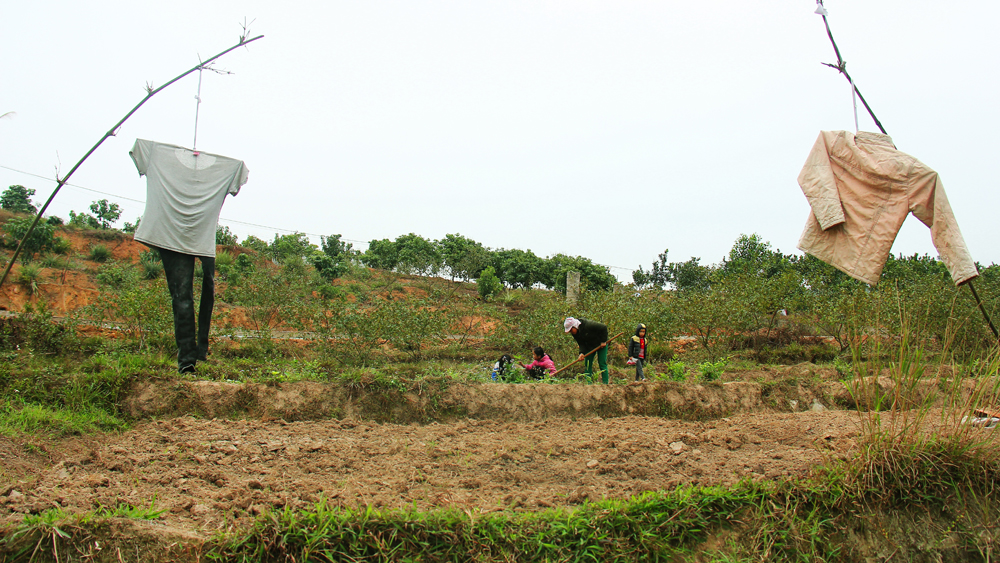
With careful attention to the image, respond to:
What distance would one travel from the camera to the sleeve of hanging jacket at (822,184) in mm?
3529

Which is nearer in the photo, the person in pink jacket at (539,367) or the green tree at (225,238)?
the person in pink jacket at (539,367)

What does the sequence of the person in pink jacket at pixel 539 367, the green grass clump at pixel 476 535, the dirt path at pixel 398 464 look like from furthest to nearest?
the person in pink jacket at pixel 539 367
the dirt path at pixel 398 464
the green grass clump at pixel 476 535

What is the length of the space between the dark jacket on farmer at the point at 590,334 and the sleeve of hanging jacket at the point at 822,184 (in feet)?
12.4

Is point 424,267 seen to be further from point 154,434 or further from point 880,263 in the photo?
point 880,263

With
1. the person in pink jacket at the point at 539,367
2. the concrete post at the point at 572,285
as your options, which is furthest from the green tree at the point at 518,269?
the person in pink jacket at the point at 539,367

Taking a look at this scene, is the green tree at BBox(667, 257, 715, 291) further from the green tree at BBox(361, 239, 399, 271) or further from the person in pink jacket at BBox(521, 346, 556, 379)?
the person in pink jacket at BBox(521, 346, 556, 379)

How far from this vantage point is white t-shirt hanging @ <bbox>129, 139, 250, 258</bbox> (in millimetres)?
5281

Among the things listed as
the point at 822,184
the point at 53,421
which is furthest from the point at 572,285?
the point at 53,421

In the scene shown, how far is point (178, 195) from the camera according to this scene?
534 centimetres

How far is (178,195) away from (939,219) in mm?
6421

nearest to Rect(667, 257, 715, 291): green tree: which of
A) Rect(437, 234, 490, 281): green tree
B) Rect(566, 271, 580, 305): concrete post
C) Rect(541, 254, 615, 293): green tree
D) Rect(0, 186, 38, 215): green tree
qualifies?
Rect(541, 254, 615, 293): green tree

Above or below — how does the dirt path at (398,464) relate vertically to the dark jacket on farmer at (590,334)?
below

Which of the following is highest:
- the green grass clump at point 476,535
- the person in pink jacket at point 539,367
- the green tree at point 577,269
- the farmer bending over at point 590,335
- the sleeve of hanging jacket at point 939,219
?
the green tree at point 577,269

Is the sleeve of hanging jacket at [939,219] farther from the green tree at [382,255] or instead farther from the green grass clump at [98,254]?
the green tree at [382,255]
